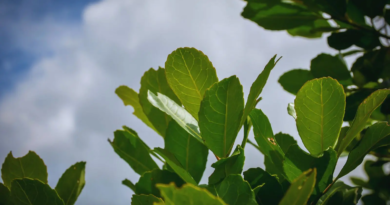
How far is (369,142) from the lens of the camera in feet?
2.41

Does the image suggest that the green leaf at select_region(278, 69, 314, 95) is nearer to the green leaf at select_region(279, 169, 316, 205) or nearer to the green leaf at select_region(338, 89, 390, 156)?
the green leaf at select_region(338, 89, 390, 156)

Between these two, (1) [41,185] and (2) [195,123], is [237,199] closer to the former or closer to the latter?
(2) [195,123]

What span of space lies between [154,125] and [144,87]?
126 mm

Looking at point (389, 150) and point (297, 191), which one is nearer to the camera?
point (297, 191)

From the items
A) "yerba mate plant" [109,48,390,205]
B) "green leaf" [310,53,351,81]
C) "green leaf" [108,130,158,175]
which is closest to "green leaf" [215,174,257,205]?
"yerba mate plant" [109,48,390,205]

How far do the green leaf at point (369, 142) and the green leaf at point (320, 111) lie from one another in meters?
0.06

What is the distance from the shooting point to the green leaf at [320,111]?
721mm

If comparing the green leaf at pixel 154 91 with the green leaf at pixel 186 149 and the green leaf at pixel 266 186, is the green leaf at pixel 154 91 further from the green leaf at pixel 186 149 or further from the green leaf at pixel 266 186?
the green leaf at pixel 266 186

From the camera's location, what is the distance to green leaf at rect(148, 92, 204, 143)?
2.64ft

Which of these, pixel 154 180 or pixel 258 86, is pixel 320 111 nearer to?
pixel 258 86

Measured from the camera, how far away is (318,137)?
753 mm

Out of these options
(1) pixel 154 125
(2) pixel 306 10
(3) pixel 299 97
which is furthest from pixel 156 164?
(2) pixel 306 10

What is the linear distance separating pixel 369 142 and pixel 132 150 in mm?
659

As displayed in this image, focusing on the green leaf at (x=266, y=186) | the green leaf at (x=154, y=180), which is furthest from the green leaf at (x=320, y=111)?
the green leaf at (x=154, y=180)
